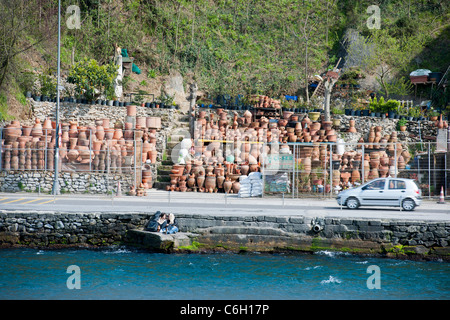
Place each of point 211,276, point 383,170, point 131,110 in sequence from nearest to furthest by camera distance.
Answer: point 211,276, point 383,170, point 131,110

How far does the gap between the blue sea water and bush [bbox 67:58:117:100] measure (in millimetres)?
15484

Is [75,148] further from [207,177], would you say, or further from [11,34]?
[11,34]

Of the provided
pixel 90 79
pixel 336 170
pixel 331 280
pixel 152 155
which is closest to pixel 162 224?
pixel 331 280

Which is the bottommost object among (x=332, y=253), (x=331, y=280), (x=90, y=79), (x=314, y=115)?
(x=331, y=280)

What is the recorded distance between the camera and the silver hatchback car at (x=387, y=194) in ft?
58.2

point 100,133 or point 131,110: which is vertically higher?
point 131,110

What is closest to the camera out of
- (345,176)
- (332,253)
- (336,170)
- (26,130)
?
(332,253)

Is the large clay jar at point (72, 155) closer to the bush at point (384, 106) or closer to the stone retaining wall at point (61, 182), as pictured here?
the stone retaining wall at point (61, 182)

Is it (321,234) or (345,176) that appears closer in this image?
(321,234)

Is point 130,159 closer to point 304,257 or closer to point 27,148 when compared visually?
point 27,148

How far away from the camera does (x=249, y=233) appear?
1533 cm

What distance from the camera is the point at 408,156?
24703 millimetres

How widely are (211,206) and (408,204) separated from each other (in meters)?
7.31

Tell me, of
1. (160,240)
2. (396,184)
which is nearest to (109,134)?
(160,240)
